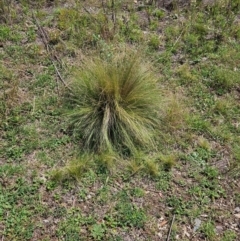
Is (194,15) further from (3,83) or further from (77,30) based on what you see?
(3,83)

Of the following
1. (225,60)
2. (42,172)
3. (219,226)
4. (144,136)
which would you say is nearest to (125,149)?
(144,136)

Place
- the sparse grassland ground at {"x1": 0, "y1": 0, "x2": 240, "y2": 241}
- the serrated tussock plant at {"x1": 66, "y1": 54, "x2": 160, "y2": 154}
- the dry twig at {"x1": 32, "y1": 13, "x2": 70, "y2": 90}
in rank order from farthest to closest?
the dry twig at {"x1": 32, "y1": 13, "x2": 70, "y2": 90}
the serrated tussock plant at {"x1": 66, "y1": 54, "x2": 160, "y2": 154}
the sparse grassland ground at {"x1": 0, "y1": 0, "x2": 240, "y2": 241}

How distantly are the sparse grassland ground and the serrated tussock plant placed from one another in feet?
0.39

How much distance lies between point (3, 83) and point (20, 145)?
900mm

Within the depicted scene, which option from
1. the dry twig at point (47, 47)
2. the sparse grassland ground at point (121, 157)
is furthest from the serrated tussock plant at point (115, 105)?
the dry twig at point (47, 47)

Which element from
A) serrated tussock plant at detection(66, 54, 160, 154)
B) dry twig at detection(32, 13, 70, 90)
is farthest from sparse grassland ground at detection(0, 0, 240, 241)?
serrated tussock plant at detection(66, 54, 160, 154)

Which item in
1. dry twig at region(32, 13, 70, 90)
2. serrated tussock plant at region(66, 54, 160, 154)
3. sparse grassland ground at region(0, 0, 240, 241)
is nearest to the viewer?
sparse grassland ground at region(0, 0, 240, 241)

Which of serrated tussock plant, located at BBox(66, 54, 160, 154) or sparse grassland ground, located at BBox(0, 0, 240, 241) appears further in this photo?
serrated tussock plant, located at BBox(66, 54, 160, 154)

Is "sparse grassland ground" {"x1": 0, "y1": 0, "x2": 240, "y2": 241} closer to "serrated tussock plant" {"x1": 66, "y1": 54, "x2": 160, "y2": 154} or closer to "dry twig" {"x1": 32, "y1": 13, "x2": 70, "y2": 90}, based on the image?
"dry twig" {"x1": 32, "y1": 13, "x2": 70, "y2": 90}

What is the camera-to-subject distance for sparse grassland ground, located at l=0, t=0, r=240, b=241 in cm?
312

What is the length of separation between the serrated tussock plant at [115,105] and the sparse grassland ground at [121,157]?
0.39 feet

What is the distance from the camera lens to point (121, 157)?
351 cm

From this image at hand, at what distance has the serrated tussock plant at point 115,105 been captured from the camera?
355cm

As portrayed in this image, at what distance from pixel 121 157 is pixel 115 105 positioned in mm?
480
